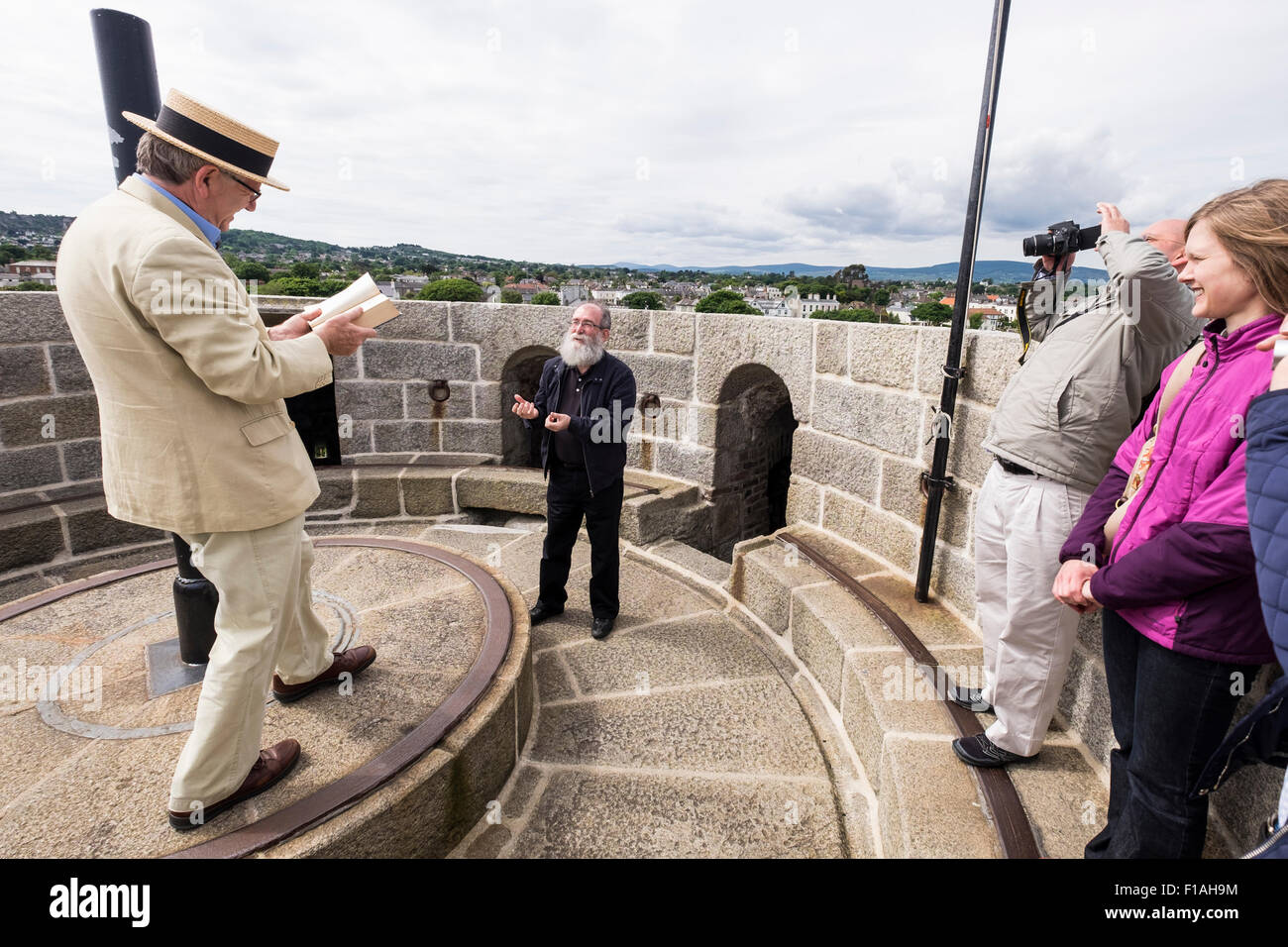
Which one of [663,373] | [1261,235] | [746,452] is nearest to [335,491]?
[663,373]

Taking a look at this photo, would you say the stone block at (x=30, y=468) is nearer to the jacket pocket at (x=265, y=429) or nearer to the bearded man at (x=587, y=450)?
the bearded man at (x=587, y=450)

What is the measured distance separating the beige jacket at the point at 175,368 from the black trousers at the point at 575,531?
1858mm

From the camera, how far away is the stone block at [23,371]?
431 centimetres

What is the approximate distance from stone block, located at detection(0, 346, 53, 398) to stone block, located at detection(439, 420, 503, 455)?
2.70m

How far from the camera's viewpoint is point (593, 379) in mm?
3582

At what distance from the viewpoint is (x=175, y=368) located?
1.71 metres

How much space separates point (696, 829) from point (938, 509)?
182 cm

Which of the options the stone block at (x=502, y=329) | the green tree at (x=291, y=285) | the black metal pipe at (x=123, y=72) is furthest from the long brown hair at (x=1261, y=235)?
the green tree at (x=291, y=285)

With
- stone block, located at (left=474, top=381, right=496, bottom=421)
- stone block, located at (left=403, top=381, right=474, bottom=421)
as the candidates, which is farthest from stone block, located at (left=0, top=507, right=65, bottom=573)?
stone block, located at (left=474, top=381, right=496, bottom=421)

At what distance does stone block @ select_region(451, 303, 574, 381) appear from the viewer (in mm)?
5375

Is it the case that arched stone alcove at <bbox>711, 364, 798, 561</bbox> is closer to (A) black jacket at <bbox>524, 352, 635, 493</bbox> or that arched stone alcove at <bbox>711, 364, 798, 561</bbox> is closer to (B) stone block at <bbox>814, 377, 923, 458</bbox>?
(B) stone block at <bbox>814, 377, 923, 458</bbox>

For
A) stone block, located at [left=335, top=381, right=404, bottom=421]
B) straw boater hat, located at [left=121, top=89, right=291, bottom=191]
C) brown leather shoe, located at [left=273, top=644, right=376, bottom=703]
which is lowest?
brown leather shoe, located at [left=273, top=644, right=376, bottom=703]

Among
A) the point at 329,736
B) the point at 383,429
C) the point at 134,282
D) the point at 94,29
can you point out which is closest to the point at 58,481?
the point at 383,429

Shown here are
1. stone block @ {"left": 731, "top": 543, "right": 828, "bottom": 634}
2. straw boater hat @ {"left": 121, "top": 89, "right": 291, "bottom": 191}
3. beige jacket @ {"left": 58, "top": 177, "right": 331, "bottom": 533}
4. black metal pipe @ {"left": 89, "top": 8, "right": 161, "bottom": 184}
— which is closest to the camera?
beige jacket @ {"left": 58, "top": 177, "right": 331, "bottom": 533}
